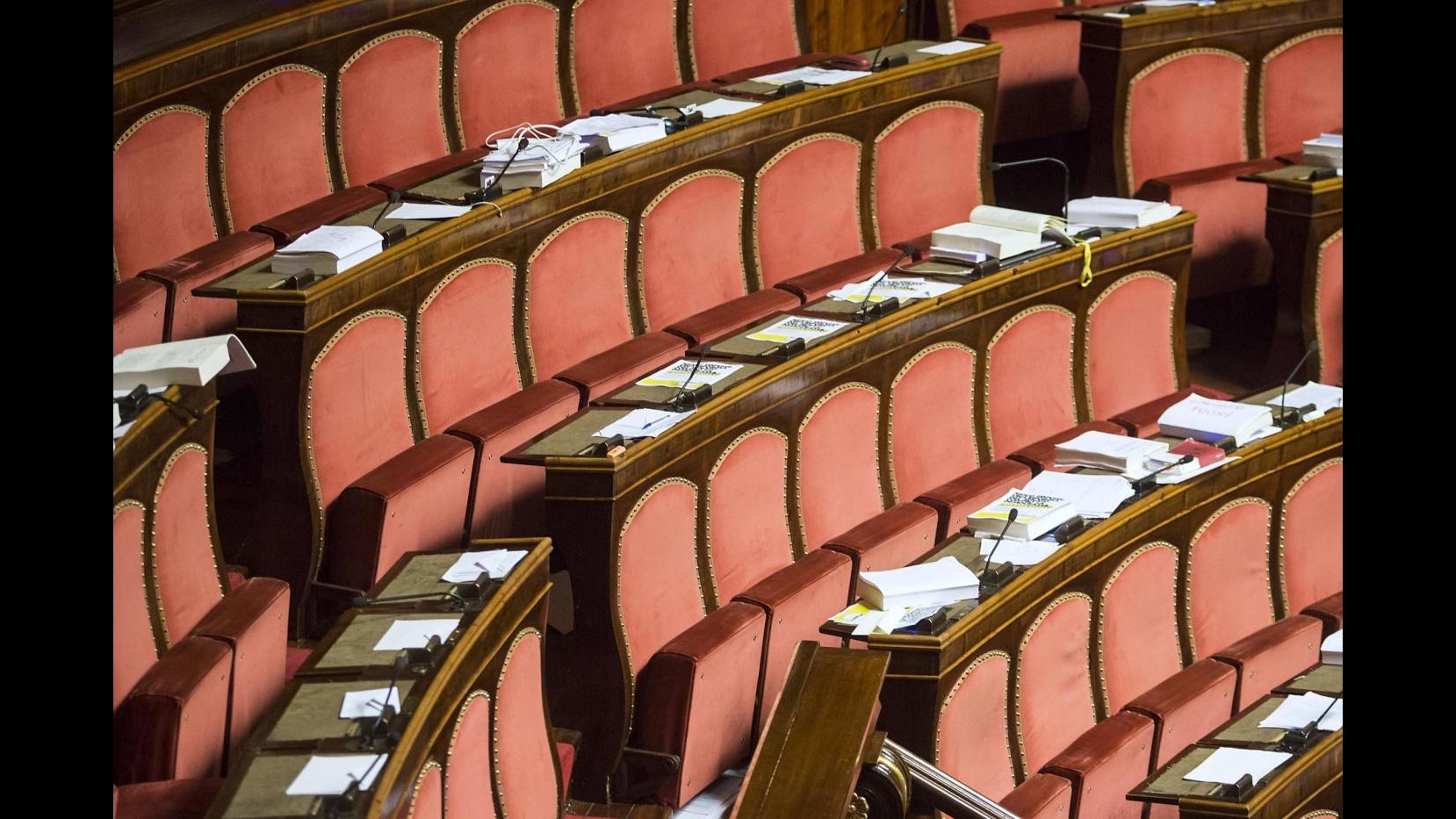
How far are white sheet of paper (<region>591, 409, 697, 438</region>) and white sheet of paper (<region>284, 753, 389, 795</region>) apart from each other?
12.6 inches

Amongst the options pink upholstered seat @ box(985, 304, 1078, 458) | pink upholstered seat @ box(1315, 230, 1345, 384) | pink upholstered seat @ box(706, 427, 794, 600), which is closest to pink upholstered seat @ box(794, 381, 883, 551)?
pink upholstered seat @ box(706, 427, 794, 600)

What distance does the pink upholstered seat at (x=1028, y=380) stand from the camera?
1.25m

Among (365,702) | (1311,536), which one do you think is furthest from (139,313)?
(1311,536)

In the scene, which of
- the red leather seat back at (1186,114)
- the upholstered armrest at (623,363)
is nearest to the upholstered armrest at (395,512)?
the upholstered armrest at (623,363)

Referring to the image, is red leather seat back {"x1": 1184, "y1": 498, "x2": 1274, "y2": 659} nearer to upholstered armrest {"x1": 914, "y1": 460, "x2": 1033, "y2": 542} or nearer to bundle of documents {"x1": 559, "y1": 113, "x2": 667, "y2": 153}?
upholstered armrest {"x1": 914, "y1": 460, "x2": 1033, "y2": 542}

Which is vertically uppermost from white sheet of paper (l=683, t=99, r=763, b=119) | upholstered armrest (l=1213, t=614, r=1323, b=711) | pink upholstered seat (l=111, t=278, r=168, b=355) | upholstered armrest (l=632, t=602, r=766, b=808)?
white sheet of paper (l=683, t=99, r=763, b=119)

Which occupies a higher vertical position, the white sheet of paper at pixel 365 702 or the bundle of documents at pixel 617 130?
the bundle of documents at pixel 617 130

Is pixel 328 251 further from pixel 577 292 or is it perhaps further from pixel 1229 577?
pixel 1229 577

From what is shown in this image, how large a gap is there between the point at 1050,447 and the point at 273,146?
1.83 ft

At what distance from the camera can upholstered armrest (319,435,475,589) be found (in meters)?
0.94

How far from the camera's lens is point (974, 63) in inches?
54.2

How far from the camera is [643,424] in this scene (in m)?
0.99

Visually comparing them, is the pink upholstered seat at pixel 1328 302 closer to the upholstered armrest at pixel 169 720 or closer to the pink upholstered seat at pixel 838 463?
the pink upholstered seat at pixel 838 463

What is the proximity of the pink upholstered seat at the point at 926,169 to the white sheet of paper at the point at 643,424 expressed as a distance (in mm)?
407
